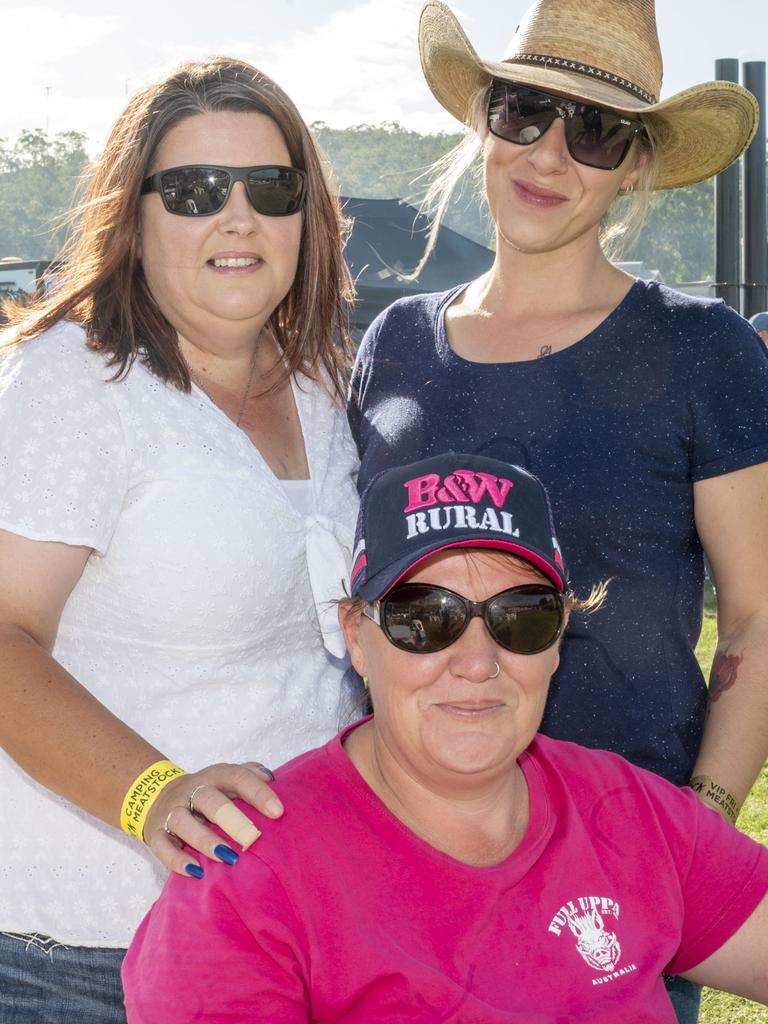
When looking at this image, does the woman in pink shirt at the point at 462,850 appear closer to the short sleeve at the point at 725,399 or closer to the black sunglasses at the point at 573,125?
the short sleeve at the point at 725,399

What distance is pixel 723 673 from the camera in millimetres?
2162

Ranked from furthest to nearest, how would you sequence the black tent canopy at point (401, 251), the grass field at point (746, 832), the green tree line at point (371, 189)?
1. the green tree line at point (371, 189)
2. the black tent canopy at point (401, 251)
3. the grass field at point (746, 832)

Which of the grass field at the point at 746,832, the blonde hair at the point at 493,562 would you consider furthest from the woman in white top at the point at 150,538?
the grass field at the point at 746,832

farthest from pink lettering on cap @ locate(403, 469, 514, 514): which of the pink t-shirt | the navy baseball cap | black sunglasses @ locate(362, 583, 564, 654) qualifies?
the pink t-shirt

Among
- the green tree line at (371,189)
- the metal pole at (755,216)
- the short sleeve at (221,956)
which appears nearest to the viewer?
the short sleeve at (221,956)

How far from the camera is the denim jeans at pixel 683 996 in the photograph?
76.9 inches

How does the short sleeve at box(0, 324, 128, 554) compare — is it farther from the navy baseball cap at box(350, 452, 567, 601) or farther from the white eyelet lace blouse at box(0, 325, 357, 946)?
the navy baseball cap at box(350, 452, 567, 601)

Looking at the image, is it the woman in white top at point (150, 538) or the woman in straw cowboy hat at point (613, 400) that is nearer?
the woman in white top at point (150, 538)

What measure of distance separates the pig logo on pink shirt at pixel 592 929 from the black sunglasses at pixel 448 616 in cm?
35

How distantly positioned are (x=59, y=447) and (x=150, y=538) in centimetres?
Result: 21

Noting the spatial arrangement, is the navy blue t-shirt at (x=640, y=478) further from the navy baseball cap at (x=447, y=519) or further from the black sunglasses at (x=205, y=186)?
the black sunglasses at (x=205, y=186)

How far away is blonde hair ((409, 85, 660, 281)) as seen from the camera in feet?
7.94

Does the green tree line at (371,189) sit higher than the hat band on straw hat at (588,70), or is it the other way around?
the hat band on straw hat at (588,70)

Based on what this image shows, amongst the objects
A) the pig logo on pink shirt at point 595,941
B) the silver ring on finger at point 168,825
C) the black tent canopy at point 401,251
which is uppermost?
the silver ring on finger at point 168,825
